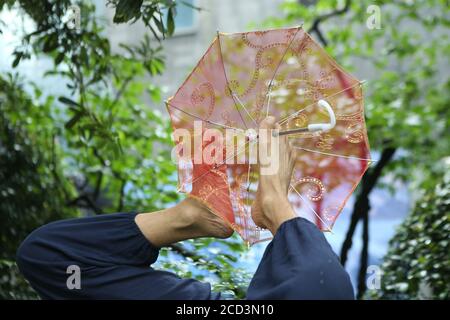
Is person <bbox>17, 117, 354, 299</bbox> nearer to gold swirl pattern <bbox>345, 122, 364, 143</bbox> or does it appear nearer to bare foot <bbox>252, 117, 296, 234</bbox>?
bare foot <bbox>252, 117, 296, 234</bbox>

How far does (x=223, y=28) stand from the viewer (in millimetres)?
12617

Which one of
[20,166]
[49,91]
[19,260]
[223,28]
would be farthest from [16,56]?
[223,28]

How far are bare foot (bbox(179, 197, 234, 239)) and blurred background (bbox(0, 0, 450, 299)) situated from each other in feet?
1.75

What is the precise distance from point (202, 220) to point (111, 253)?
11.3 inches

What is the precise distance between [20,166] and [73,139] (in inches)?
20.8

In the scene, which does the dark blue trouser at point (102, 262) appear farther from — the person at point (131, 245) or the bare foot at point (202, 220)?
the bare foot at point (202, 220)

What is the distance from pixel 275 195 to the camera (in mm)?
1951

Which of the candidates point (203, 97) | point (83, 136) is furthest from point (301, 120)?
point (83, 136)

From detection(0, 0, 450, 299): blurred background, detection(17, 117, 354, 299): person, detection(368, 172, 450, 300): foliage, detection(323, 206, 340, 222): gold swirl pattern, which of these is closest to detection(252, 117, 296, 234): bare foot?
→ detection(17, 117, 354, 299): person

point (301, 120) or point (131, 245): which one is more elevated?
point (301, 120)

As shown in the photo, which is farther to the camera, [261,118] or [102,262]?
[261,118]

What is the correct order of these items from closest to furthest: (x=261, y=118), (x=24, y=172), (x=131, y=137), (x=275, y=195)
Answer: (x=275, y=195)
(x=261, y=118)
(x=24, y=172)
(x=131, y=137)

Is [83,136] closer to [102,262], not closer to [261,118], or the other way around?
[261,118]

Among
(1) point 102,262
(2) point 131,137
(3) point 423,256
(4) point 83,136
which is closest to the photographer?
(1) point 102,262
